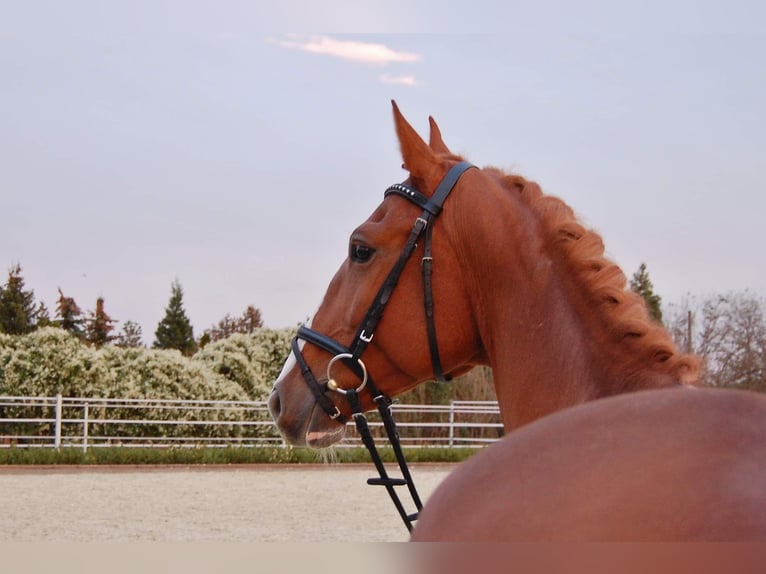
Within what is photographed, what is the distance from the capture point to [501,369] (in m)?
2.64

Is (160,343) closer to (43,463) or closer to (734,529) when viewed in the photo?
(43,463)

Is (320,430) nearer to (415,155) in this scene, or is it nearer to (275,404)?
(275,404)

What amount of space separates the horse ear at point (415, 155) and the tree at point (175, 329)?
26849 mm

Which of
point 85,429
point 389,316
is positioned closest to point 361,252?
point 389,316

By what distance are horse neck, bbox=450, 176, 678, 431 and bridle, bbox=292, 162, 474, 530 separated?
0.13 meters

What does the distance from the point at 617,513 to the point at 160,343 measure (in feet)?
96.3

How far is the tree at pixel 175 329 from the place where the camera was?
2894 cm

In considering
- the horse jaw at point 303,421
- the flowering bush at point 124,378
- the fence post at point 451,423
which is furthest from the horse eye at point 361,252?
the fence post at point 451,423

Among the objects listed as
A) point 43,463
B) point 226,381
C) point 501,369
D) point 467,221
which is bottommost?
point 43,463

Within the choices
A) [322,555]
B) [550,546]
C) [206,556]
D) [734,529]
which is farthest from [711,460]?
[206,556]

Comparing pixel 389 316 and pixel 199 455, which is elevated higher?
pixel 389 316

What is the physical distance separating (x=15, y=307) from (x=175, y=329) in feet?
18.4

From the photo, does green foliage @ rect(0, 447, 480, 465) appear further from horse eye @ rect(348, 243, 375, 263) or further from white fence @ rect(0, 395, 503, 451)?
horse eye @ rect(348, 243, 375, 263)

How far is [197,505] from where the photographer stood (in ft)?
37.8
